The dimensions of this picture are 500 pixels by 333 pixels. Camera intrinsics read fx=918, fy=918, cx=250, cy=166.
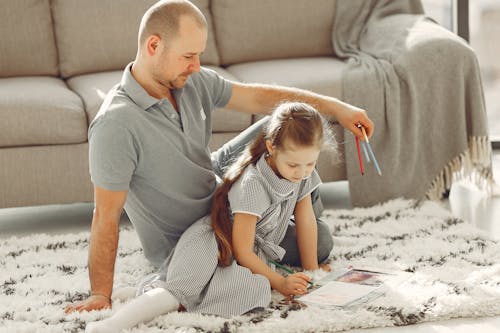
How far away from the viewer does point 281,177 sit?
7.41 feet

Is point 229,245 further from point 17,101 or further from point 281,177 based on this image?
point 17,101

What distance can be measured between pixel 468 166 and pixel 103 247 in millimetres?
1450

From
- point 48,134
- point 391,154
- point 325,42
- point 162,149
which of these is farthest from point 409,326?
point 325,42

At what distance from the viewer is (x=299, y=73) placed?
317 cm

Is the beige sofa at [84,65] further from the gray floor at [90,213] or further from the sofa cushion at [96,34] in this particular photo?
the gray floor at [90,213]

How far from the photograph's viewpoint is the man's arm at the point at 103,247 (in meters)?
2.09

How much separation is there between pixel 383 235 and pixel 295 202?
0.47m

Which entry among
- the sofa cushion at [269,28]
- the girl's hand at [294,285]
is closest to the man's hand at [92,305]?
the girl's hand at [294,285]

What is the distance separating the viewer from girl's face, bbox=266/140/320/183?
7.08 feet

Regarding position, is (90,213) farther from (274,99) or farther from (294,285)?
(294,285)

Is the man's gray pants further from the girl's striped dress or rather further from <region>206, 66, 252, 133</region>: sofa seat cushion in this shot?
<region>206, 66, 252, 133</region>: sofa seat cushion

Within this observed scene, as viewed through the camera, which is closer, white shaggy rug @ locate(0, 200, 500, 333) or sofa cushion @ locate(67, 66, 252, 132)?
white shaggy rug @ locate(0, 200, 500, 333)

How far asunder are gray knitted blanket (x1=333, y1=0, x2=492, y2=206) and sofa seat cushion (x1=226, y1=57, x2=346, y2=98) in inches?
2.3

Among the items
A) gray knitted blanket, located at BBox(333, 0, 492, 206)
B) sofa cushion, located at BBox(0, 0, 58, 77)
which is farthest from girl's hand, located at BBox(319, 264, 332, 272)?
sofa cushion, located at BBox(0, 0, 58, 77)
